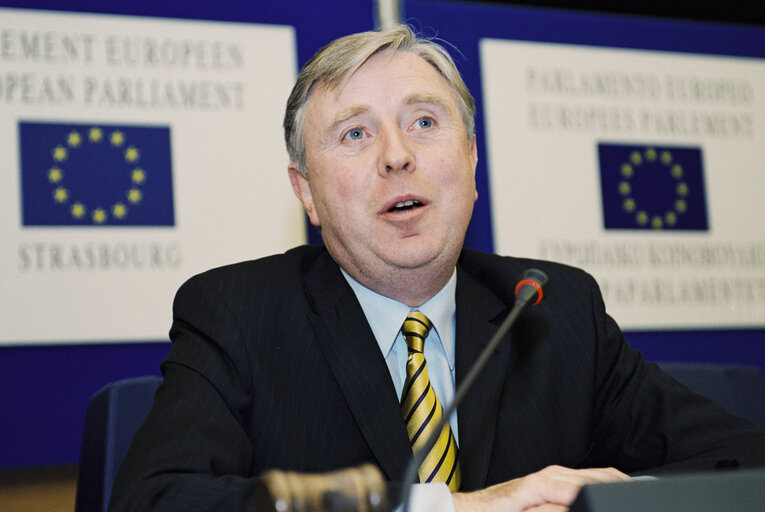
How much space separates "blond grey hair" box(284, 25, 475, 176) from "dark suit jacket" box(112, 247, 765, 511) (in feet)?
1.05

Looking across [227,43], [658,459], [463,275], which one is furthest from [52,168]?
[658,459]

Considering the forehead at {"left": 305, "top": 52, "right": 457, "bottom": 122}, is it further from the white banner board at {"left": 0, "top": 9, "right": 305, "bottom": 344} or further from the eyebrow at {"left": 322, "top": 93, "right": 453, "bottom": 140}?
the white banner board at {"left": 0, "top": 9, "right": 305, "bottom": 344}

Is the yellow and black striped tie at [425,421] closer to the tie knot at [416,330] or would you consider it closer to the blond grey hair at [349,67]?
the tie knot at [416,330]

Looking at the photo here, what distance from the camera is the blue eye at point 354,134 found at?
7.18ft

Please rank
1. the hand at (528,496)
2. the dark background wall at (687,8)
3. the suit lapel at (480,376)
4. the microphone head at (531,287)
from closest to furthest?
the hand at (528,496), the microphone head at (531,287), the suit lapel at (480,376), the dark background wall at (687,8)

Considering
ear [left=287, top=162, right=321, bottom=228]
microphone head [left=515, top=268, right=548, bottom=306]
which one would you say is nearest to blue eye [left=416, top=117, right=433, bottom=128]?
ear [left=287, top=162, right=321, bottom=228]

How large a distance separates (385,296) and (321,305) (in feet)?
0.59

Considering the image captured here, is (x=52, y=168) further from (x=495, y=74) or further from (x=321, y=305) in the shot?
(x=495, y=74)

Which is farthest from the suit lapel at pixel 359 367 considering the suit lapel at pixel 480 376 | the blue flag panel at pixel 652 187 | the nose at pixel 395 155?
the blue flag panel at pixel 652 187

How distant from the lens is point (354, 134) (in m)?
2.20

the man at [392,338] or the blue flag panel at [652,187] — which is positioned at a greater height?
the blue flag panel at [652,187]

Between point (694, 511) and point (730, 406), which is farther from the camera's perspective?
point (730, 406)

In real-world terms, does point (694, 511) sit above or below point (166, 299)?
below

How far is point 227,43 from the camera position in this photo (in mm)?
2914
